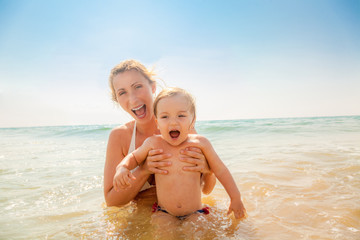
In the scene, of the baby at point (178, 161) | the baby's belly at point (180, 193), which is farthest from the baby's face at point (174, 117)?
the baby's belly at point (180, 193)

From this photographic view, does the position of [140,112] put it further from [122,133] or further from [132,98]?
[122,133]

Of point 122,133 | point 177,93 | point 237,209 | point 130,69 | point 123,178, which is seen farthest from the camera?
point 122,133

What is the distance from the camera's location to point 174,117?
8.16 feet

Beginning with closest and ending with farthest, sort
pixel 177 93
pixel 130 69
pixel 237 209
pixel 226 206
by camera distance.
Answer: pixel 237 209 → pixel 177 93 → pixel 130 69 → pixel 226 206

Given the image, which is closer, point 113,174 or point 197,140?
point 197,140

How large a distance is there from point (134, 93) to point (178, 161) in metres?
1.06

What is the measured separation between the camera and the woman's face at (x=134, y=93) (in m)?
3.00

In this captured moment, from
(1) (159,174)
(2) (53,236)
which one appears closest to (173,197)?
(1) (159,174)

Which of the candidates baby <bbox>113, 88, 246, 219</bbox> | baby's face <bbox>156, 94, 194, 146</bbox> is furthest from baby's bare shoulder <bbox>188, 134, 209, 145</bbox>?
baby's face <bbox>156, 94, 194, 146</bbox>

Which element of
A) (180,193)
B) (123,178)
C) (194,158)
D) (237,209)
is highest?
(194,158)

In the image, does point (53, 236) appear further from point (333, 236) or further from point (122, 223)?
point (333, 236)

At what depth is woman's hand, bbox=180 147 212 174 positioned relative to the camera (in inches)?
99.3

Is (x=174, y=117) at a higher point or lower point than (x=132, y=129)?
higher

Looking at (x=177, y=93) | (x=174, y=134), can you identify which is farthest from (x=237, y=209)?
(x=177, y=93)
